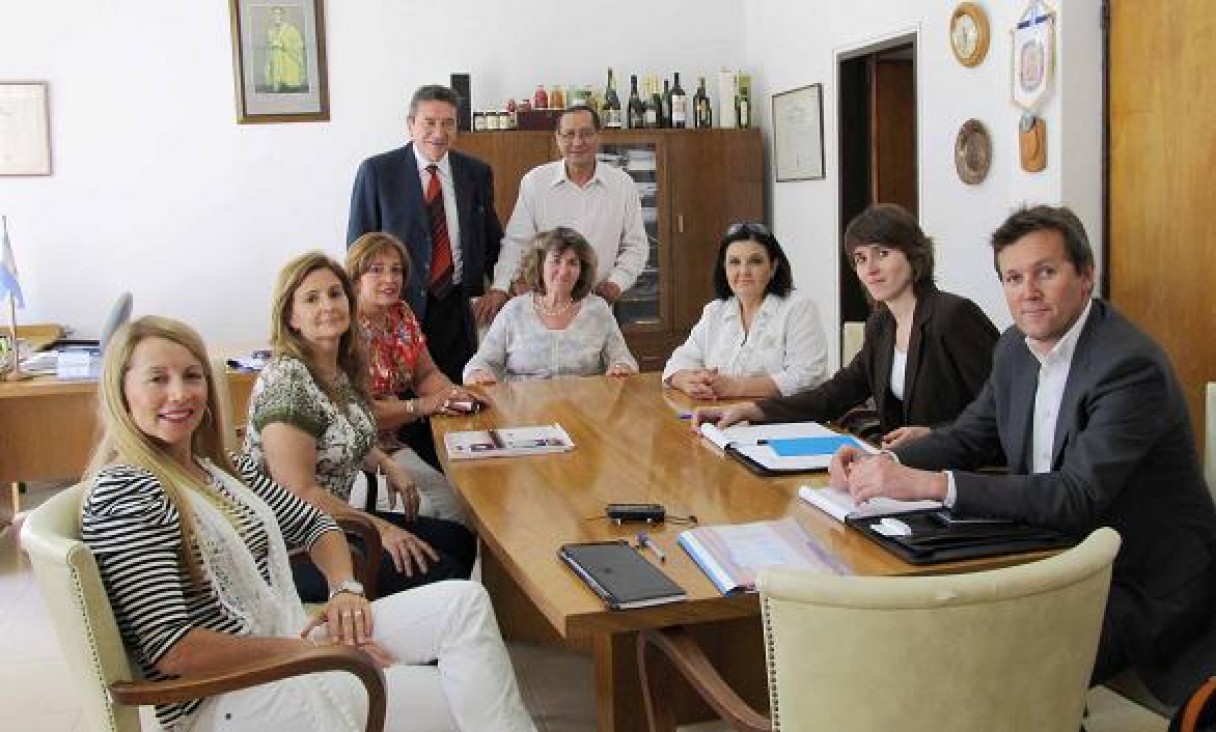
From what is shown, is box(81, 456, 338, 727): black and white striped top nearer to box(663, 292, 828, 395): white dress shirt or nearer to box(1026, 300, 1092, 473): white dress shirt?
box(1026, 300, 1092, 473): white dress shirt

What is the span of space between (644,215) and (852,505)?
4568mm

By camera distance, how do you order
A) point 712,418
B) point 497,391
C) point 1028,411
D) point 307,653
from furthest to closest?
point 497,391 → point 712,418 → point 1028,411 → point 307,653

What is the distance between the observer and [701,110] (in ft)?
Result: 22.5

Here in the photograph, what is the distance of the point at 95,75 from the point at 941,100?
167 inches

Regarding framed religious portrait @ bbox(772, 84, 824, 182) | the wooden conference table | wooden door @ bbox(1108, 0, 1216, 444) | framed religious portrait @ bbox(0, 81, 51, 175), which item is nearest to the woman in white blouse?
the wooden conference table

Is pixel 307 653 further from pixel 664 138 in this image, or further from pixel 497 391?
pixel 664 138

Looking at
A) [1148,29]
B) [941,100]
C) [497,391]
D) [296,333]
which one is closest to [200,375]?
[296,333]

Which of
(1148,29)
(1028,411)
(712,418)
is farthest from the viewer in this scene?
(1148,29)

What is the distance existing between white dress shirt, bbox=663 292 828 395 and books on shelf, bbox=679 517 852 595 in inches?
61.1

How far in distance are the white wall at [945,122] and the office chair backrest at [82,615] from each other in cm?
364

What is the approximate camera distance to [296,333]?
295cm

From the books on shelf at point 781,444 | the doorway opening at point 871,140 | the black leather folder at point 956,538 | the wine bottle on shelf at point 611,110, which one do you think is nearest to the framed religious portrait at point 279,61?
the wine bottle on shelf at point 611,110

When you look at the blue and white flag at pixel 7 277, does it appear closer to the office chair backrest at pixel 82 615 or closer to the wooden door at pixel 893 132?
the office chair backrest at pixel 82 615

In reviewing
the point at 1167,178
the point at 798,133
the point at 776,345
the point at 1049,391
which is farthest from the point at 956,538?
the point at 798,133
